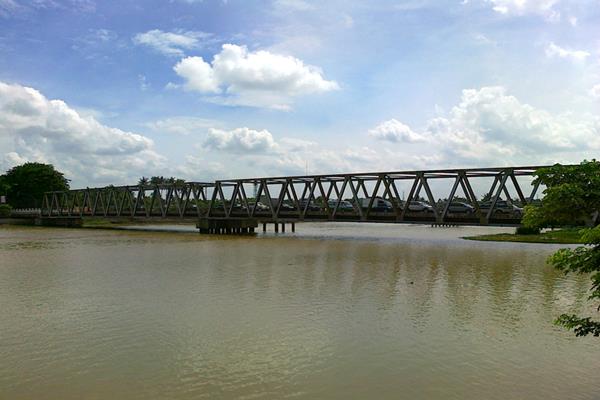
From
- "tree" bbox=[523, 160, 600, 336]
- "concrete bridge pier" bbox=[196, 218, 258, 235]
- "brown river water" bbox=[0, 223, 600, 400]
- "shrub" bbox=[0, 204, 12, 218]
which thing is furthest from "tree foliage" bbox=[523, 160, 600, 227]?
"shrub" bbox=[0, 204, 12, 218]

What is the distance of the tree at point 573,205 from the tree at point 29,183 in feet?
404

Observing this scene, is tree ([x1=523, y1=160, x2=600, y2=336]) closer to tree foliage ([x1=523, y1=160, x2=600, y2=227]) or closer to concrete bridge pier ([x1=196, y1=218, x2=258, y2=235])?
tree foliage ([x1=523, y1=160, x2=600, y2=227])

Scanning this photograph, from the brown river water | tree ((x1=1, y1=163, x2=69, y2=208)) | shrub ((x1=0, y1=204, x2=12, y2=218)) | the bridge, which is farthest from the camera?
tree ((x1=1, y1=163, x2=69, y2=208))

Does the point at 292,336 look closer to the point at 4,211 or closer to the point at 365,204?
the point at 365,204

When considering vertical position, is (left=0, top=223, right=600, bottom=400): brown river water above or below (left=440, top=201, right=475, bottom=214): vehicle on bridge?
below

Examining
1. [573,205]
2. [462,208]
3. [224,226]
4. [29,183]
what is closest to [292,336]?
[573,205]

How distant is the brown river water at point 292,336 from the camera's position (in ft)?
32.2

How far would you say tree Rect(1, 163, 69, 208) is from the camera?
113 meters

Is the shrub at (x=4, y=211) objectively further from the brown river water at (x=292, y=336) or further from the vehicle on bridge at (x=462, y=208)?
the vehicle on bridge at (x=462, y=208)

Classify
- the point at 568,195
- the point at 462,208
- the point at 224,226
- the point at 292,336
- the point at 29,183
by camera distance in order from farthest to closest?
the point at 29,183, the point at 224,226, the point at 462,208, the point at 292,336, the point at 568,195

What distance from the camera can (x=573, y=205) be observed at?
7.34 meters

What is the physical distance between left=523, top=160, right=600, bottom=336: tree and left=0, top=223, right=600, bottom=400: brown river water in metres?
3.27

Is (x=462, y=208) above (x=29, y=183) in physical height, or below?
below

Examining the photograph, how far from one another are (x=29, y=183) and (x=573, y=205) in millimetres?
125234
